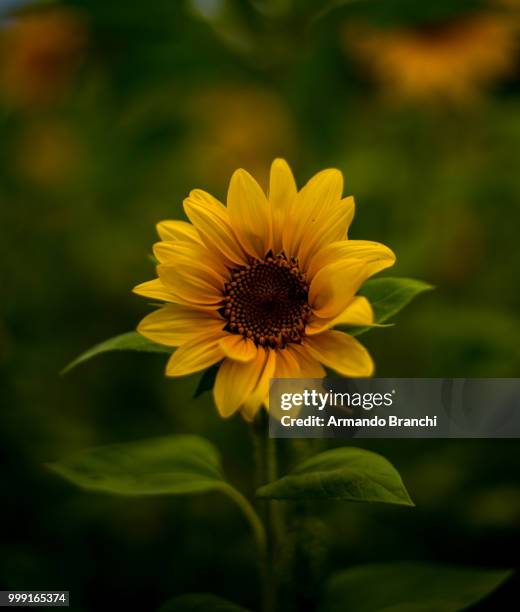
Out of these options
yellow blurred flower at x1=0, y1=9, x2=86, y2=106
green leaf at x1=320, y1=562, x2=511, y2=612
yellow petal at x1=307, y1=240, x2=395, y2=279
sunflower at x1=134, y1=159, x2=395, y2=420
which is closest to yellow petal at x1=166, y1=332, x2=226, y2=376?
sunflower at x1=134, y1=159, x2=395, y2=420

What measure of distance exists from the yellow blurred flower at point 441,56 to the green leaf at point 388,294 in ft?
3.32

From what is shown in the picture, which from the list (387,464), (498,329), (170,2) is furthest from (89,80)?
(387,464)

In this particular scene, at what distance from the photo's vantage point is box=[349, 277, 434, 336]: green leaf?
1.80 ft

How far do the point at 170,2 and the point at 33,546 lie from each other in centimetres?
92

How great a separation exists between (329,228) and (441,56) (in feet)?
3.95

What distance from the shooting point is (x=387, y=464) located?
512mm

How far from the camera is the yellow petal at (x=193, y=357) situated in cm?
53

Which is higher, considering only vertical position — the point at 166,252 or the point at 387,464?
the point at 166,252

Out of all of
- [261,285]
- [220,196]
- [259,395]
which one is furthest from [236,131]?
[259,395]

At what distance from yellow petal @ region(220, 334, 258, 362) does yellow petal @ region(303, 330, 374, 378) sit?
4 centimetres

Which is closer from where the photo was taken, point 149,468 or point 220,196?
point 149,468

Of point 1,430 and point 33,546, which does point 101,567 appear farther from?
point 1,430

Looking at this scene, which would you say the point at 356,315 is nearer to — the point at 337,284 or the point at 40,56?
the point at 337,284

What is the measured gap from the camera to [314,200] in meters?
0.56
